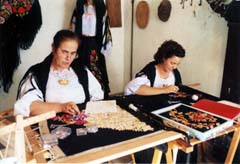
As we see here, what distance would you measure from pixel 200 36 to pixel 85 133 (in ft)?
4.81

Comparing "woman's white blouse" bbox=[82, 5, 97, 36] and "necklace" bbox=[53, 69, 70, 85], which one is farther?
"woman's white blouse" bbox=[82, 5, 97, 36]

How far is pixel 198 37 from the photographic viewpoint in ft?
7.80

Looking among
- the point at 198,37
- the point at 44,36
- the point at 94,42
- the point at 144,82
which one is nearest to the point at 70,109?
the point at 144,82

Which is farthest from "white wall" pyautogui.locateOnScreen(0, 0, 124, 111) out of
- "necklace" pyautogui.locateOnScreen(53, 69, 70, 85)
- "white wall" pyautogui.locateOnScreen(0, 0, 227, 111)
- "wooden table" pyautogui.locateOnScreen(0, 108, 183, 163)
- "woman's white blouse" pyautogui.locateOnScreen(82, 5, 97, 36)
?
"wooden table" pyautogui.locateOnScreen(0, 108, 183, 163)

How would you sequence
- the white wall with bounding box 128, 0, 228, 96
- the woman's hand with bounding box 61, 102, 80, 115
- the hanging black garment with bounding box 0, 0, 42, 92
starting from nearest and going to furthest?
the woman's hand with bounding box 61, 102, 80, 115, the white wall with bounding box 128, 0, 228, 96, the hanging black garment with bounding box 0, 0, 42, 92

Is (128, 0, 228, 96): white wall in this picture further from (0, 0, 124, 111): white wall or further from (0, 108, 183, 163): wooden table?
(0, 108, 183, 163): wooden table

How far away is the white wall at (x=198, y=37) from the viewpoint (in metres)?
2.22

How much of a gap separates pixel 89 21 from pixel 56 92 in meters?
1.29

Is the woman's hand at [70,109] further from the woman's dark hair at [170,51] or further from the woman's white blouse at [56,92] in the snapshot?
the woman's dark hair at [170,51]

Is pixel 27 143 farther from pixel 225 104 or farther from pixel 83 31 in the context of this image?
pixel 83 31

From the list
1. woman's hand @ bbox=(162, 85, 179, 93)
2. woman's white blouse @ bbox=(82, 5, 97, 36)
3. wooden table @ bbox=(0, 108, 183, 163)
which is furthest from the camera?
woman's white blouse @ bbox=(82, 5, 97, 36)

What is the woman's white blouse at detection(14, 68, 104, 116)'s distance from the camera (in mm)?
1548

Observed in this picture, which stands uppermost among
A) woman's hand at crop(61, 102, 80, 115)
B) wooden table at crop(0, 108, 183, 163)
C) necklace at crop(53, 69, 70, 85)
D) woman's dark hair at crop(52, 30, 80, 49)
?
woman's dark hair at crop(52, 30, 80, 49)

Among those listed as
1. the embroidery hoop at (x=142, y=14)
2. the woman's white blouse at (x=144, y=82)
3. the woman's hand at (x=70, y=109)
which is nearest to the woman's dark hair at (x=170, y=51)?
the woman's white blouse at (x=144, y=82)
